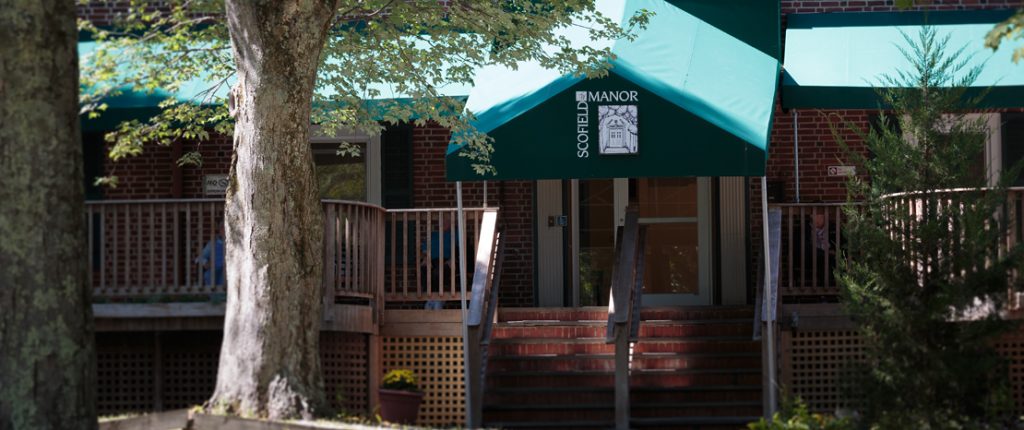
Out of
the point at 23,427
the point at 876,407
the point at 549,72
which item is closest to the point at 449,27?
the point at 549,72

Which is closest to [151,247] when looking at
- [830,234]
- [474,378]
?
[474,378]

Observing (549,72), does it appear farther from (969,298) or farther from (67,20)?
(67,20)

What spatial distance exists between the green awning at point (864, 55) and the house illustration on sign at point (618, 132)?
2.32 m

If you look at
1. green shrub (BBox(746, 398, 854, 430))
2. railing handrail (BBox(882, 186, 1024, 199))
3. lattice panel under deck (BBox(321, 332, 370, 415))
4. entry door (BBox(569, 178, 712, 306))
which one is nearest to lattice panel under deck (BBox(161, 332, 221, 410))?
lattice panel under deck (BBox(321, 332, 370, 415))

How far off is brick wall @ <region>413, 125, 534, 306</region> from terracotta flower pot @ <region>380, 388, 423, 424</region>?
11.3ft

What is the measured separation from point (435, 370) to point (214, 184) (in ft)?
13.1

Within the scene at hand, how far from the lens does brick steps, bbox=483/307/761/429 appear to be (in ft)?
41.2

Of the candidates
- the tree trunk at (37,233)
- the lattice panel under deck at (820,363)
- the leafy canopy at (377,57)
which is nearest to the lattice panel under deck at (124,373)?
the leafy canopy at (377,57)

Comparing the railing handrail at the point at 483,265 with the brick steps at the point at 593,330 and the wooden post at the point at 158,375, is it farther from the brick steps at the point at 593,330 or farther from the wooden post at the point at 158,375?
the wooden post at the point at 158,375

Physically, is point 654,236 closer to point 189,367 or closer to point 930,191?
point 930,191

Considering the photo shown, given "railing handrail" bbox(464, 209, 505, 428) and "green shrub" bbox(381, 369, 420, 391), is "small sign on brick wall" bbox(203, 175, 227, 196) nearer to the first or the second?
"railing handrail" bbox(464, 209, 505, 428)

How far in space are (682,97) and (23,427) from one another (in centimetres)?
656

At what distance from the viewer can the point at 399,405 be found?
38.9 ft

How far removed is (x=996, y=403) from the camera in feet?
35.3
